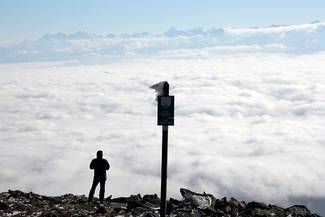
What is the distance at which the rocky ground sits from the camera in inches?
664

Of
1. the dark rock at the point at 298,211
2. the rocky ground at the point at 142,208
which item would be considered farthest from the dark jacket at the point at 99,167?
the dark rock at the point at 298,211

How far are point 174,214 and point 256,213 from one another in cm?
321

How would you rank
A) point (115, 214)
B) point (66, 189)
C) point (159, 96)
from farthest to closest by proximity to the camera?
point (66, 189) < point (115, 214) < point (159, 96)

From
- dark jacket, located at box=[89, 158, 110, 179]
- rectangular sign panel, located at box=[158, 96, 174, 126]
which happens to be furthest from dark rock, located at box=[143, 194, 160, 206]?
rectangular sign panel, located at box=[158, 96, 174, 126]

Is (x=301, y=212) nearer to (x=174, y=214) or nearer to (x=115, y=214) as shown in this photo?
(x=174, y=214)

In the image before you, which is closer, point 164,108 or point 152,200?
point 164,108

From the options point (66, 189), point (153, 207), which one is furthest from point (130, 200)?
point (66, 189)

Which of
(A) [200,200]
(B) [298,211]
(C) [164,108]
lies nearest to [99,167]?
(A) [200,200]

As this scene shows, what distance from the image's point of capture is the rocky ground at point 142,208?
16.9 meters

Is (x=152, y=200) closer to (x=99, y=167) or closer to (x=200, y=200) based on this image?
(x=200, y=200)

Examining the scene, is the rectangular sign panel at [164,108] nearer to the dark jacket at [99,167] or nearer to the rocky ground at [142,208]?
the rocky ground at [142,208]

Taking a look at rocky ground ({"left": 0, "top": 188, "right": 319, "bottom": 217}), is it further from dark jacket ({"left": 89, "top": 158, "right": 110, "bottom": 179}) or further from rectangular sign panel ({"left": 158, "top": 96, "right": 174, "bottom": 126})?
rectangular sign panel ({"left": 158, "top": 96, "right": 174, "bottom": 126})

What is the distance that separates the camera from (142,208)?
1745 cm

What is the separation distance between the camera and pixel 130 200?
1884 centimetres
